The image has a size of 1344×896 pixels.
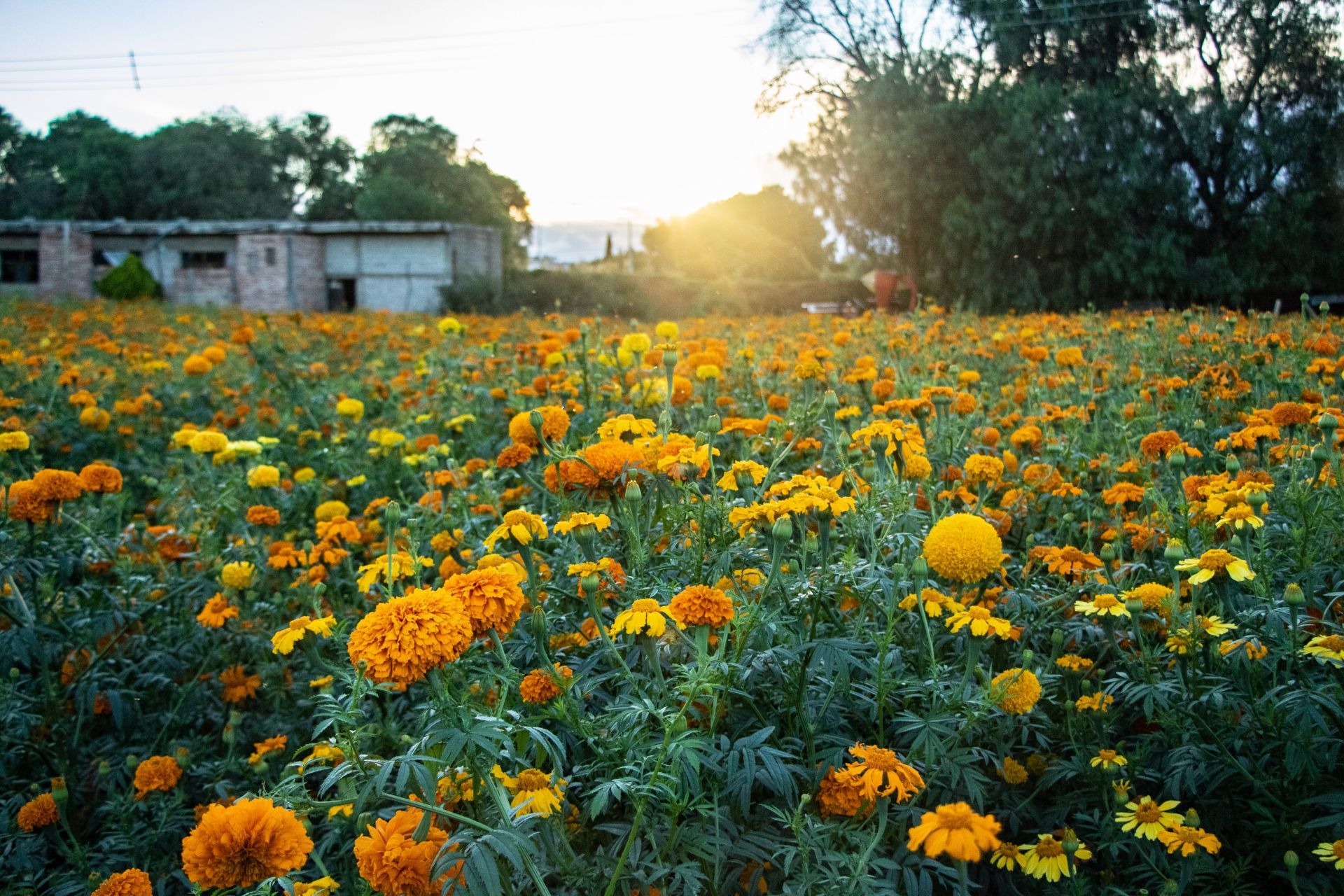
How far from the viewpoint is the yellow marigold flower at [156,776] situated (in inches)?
80.4

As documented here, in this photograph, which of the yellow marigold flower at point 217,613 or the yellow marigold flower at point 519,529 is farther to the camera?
the yellow marigold flower at point 217,613

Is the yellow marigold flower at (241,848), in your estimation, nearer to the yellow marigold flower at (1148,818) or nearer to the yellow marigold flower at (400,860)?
the yellow marigold flower at (400,860)

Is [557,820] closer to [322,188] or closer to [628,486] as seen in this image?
[628,486]

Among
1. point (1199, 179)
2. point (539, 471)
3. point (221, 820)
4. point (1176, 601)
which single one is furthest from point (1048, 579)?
point (1199, 179)

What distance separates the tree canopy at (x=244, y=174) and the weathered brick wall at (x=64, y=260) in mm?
13114

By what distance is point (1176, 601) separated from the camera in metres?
1.66

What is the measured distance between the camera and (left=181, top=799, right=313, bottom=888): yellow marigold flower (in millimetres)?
1084

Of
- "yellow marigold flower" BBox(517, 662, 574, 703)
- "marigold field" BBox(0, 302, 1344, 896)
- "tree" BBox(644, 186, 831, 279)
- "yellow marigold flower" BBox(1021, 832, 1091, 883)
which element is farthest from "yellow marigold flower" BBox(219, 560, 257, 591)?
"tree" BBox(644, 186, 831, 279)

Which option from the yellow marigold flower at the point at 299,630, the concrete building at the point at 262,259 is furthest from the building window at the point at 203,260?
the yellow marigold flower at the point at 299,630

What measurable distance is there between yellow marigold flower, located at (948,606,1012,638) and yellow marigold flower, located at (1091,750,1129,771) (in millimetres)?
369

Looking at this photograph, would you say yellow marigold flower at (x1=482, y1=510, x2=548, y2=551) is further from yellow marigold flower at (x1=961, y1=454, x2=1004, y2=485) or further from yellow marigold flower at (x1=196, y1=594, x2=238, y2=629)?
yellow marigold flower at (x1=196, y1=594, x2=238, y2=629)

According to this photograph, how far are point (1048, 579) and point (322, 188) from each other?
54.4 metres

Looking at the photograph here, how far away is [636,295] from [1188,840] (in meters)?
23.6

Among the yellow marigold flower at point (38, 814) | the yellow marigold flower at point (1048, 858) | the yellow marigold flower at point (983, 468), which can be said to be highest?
the yellow marigold flower at point (983, 468)
